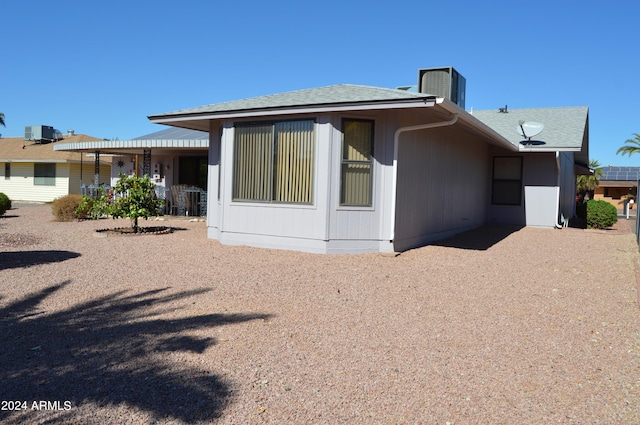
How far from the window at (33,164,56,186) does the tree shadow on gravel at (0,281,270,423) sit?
25.0 metres

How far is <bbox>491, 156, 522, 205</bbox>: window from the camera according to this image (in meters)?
16.4

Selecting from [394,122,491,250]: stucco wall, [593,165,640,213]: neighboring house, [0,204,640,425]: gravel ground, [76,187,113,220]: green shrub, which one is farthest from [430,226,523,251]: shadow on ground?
[593,165,640,213]: neighboring house

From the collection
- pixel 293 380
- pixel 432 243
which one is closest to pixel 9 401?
pixel 293 380

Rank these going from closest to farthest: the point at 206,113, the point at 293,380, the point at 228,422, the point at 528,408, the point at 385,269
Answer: the point at 228,422 → the point at 528,408 → the point at 293,380 → the point at 385,269 → the point at 206,113

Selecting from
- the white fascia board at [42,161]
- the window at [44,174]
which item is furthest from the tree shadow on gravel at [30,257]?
the window at [44,174]

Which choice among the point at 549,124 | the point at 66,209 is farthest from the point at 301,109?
the point at 549,124

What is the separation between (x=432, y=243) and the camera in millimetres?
11586

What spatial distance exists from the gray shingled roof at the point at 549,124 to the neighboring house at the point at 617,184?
30.6m

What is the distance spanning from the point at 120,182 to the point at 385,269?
7.36 m

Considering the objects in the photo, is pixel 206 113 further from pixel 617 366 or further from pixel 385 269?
pixel 617 366

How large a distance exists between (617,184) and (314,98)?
44574 mm

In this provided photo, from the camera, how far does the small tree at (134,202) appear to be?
1218 centimetres

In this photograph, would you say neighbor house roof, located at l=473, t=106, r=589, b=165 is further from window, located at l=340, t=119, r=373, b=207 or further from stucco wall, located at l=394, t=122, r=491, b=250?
window, located at l=340, t=119, r=373, b=207

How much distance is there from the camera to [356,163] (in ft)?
31.5
